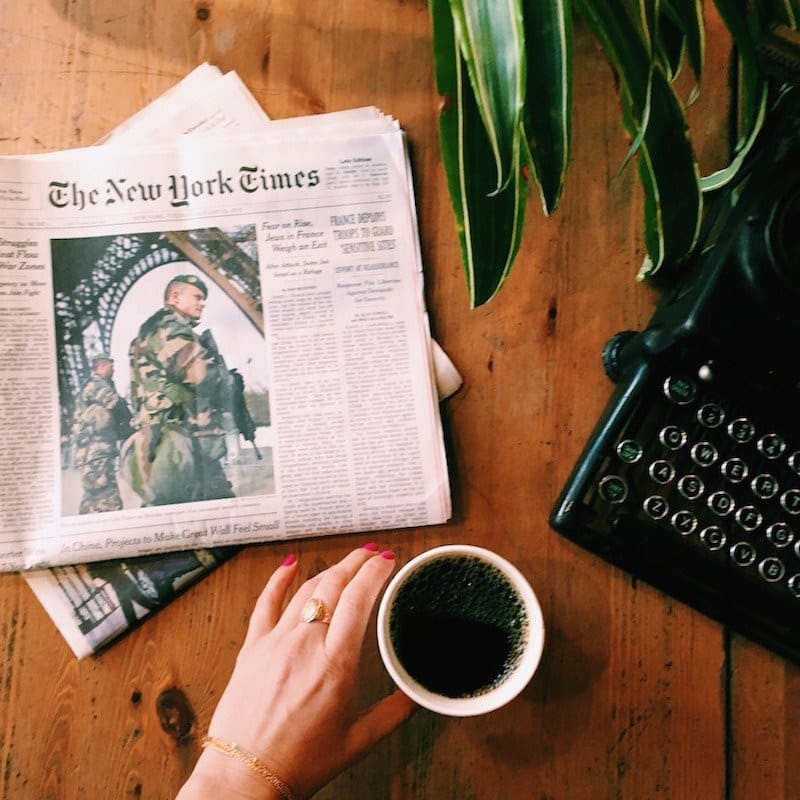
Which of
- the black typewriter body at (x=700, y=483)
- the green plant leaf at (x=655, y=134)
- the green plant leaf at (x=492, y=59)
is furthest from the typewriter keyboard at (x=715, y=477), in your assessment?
the green plant leaf at (x=492, y=59)

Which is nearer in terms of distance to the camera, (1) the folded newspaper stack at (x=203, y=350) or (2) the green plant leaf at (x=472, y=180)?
(2) the green plant leaf at (x=472, y=180)

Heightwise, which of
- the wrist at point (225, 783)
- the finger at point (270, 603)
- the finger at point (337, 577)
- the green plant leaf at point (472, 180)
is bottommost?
the wrist at point (225, 783)

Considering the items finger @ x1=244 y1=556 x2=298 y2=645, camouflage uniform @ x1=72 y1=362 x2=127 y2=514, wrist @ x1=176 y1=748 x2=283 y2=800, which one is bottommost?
wrist @ x1=176 y1=748 x2=283 y2=800

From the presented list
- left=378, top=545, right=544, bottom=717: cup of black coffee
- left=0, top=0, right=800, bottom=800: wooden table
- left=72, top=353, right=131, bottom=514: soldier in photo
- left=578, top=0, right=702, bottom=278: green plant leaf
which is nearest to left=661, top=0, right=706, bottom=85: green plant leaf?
left=578, top=0, right=702, bottom=278: green plant leaf

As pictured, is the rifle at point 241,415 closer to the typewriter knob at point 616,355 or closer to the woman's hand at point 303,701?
the woman's hand at point 303,701

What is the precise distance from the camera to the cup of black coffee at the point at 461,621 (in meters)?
0.49

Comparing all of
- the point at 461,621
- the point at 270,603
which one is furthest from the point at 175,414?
the point at 461,621

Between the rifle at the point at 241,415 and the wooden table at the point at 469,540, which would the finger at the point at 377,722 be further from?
the rifle at the point at 241,415

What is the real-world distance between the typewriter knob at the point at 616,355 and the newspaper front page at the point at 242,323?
14cm

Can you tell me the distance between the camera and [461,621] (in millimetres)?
504

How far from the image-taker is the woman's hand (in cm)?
48

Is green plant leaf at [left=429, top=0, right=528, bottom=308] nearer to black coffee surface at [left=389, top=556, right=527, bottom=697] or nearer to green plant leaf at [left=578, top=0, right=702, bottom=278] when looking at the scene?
green plant leaf at [left=578, top=0, right=702, bottom=278]

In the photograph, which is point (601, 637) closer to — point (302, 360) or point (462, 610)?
point (462, 610)

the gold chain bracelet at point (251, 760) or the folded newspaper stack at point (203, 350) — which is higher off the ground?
the folded newspaper stack at point (203, 350)
